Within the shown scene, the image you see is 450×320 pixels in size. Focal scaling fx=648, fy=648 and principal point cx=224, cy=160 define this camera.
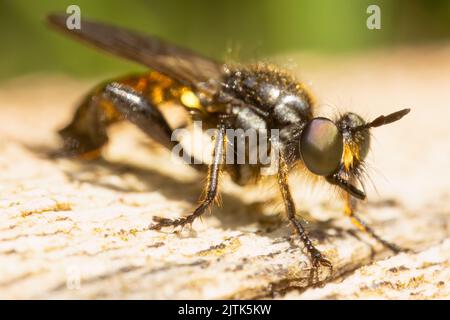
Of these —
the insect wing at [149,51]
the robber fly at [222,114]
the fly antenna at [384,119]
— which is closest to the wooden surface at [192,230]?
the robber fly at [222,114]

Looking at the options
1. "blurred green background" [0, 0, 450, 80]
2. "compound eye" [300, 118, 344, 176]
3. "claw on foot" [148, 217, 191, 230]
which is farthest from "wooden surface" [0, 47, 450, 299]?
"blurred green background" [0, 0, 450, 80]

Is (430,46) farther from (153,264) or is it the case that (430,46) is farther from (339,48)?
(153,264)

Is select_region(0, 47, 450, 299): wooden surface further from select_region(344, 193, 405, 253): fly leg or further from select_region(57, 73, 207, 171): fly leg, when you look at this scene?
select_region(57, 73, 207, 171): fly leg

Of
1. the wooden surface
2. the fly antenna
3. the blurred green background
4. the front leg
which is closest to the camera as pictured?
the wooden surface

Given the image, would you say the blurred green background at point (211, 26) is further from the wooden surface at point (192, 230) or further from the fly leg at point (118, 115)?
the fly leg at point (118, 115)
